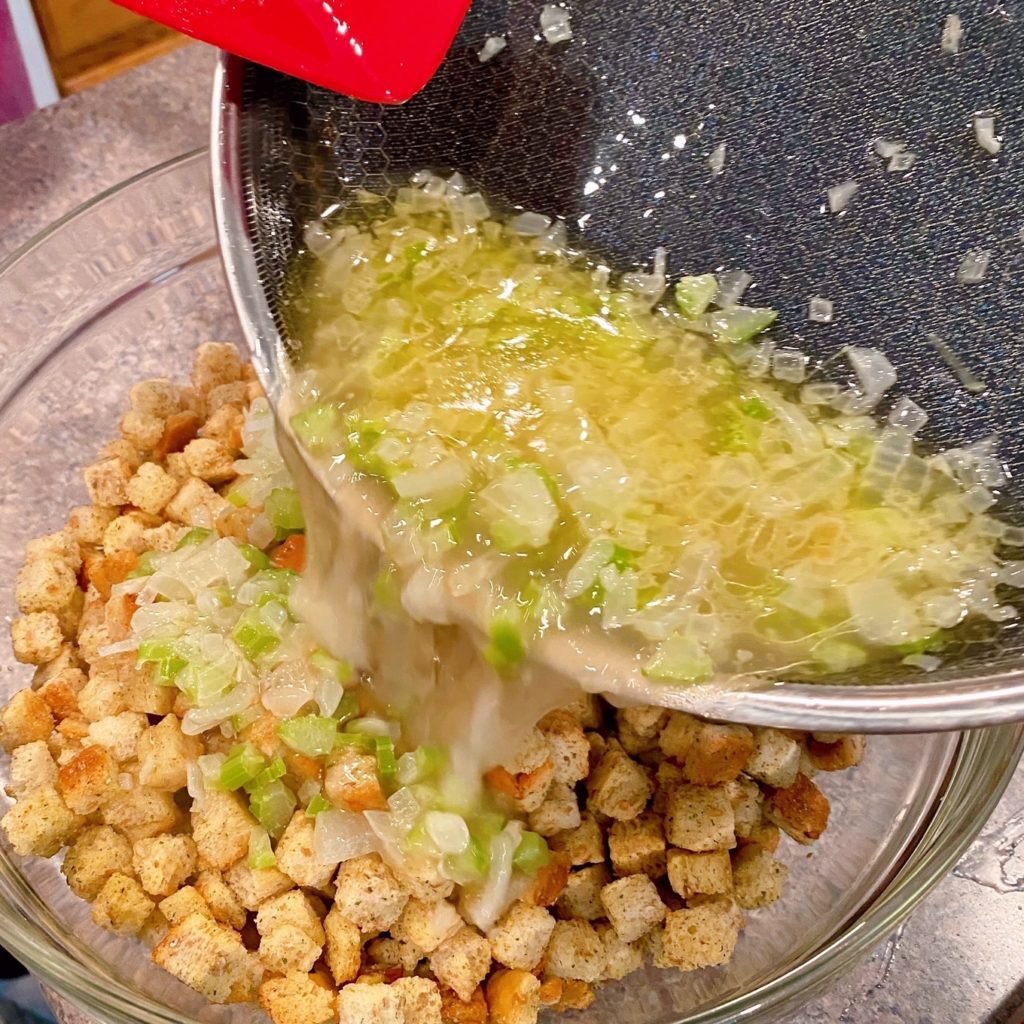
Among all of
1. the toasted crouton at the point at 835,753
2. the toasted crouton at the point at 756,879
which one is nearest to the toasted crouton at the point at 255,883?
the toasted crouton at the point at 756,879

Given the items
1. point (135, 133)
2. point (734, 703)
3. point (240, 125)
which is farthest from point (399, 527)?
point (135, 133)

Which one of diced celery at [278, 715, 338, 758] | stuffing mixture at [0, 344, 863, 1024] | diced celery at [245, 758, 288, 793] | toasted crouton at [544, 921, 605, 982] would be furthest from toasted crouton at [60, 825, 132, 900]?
toasted crouton at [544, 921, 605, 982]

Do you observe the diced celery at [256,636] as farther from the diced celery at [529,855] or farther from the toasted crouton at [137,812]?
the diced celery at [529,855]

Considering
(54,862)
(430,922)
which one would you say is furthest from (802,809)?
(54,862)

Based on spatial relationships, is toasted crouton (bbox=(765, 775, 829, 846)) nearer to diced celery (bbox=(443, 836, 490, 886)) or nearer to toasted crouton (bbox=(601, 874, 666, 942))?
toasted crouton (bbox=(601, 874, 666, 942))

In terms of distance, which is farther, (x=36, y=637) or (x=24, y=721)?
(x=36, y=637)

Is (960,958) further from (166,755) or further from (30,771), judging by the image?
(30,771)
